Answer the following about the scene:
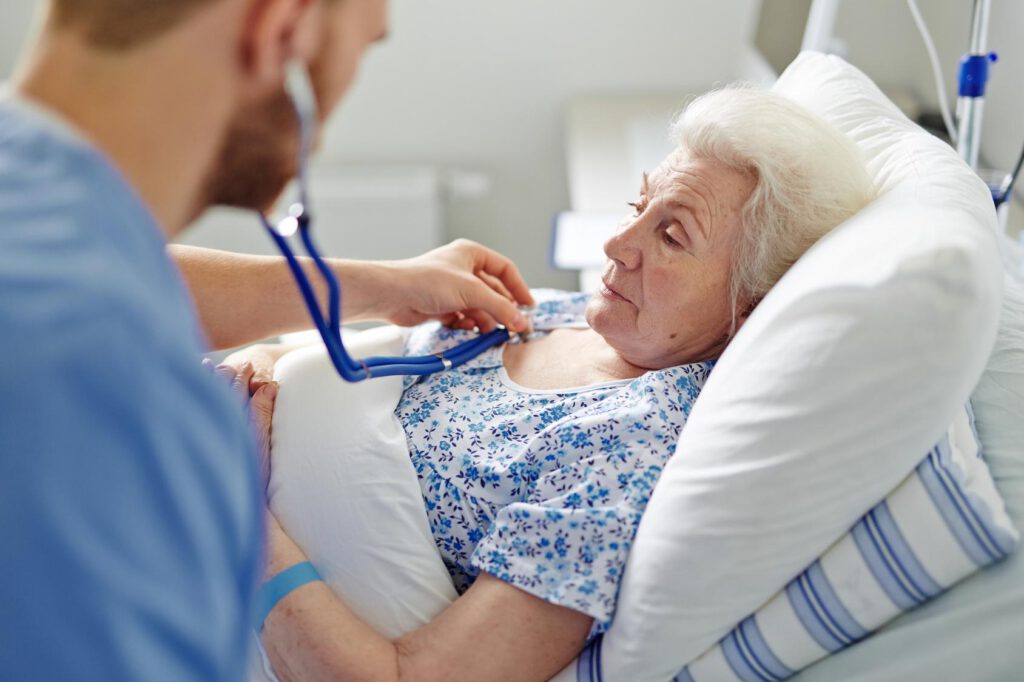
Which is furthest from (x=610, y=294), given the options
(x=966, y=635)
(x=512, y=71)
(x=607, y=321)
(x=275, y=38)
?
(x=512, y=71)

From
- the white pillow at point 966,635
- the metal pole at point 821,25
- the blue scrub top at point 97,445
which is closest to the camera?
the blue scrub top at point 97,445

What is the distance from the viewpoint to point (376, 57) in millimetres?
2604

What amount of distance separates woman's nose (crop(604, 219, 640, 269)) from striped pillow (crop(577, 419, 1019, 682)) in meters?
0.46

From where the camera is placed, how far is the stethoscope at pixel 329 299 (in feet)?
2.58

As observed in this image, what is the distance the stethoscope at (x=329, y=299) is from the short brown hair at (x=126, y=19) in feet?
0.30

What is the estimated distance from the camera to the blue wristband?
3.83ft

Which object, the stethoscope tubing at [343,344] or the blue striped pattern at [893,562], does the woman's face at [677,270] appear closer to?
the stethoscope tubing at [343,344]

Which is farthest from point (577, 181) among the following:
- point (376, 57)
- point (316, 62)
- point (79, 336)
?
point (79, 336)

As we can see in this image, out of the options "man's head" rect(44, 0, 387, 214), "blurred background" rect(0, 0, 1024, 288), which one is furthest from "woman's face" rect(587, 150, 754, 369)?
"blurred background" rect(0, 0, 1024, 288)

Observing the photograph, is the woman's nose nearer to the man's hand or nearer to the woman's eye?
the woman's eye

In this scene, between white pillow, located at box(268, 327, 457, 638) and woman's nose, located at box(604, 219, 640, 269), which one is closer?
white pillow, located at box(268, 327, 457, 638)

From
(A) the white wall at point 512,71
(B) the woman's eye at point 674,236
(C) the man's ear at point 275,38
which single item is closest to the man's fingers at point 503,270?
(B) the woman's eye at point 674,236

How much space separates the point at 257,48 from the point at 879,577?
0.76 meters

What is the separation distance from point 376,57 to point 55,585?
2149 millimetres
